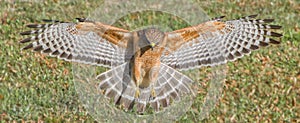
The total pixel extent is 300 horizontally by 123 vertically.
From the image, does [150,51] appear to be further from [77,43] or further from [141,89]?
[77,43]

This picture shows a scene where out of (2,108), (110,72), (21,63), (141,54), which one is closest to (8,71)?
(21,63)

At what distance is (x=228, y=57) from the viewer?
7180mm

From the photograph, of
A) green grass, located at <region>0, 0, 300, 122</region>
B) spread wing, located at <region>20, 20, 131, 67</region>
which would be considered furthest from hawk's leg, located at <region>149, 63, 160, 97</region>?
green grass, located at <region>0, 0, 300, 122</region>

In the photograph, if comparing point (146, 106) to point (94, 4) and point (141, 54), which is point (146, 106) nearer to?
point (141, 54)

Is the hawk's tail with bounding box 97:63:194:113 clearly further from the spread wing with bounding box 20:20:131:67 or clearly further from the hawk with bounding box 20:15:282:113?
the spread wing with bounding box 20:20:131:67

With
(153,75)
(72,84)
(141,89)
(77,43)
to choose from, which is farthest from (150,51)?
(72,84)

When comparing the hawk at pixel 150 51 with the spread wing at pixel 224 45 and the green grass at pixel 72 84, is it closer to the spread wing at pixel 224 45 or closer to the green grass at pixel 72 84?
the spread wing at pixel 224 45

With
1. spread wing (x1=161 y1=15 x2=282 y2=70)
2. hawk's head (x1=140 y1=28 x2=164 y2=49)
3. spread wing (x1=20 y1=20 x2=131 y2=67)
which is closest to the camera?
hawk's head (x1=140 y1=28 x2=164 y2=49)

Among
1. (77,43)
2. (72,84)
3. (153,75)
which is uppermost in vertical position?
(77,43)

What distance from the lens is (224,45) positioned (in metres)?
7.18

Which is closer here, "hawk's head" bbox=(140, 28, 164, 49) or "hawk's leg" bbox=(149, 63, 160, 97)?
"hawk's head" bbox=(140, 28, 164, 49)

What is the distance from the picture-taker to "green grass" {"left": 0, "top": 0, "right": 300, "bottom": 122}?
757 centimetres

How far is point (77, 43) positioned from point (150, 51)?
88 cm

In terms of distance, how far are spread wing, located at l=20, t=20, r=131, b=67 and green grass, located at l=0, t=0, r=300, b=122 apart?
2.31ft
